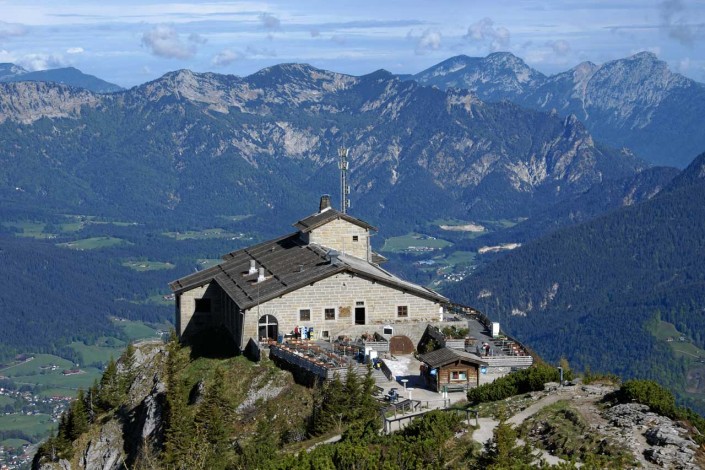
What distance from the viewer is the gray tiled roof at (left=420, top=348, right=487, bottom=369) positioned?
2393 inches

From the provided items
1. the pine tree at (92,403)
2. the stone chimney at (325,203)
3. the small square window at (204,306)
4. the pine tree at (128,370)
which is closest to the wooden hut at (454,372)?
the pine tree at (92,403)

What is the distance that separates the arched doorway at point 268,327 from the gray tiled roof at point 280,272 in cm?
109

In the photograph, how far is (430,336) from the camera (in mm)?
71500

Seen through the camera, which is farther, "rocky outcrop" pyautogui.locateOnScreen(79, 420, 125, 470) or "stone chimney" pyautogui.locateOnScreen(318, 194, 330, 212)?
"stone chimney" pyautogui.locateOnScreen(318, 194, 330, 212)

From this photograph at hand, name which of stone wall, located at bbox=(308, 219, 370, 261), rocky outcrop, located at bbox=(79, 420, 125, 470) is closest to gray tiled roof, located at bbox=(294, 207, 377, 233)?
stone wall, located at bbox=(308, 219, 370, 261)

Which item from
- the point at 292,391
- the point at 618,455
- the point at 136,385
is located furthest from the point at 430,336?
the point at 618,455

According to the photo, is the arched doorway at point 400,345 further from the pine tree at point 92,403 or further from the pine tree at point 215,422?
the pine tree at point 92,403

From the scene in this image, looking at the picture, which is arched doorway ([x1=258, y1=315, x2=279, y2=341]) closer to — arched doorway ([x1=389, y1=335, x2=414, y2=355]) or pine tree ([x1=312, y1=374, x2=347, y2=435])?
arched doorway ([x1=389, y1=335, x2=414, y2=355])

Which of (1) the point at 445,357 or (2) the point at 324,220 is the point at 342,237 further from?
(1) the point at 445,357

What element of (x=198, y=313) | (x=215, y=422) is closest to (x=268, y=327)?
(x=198, y=313)

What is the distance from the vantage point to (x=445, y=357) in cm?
6175

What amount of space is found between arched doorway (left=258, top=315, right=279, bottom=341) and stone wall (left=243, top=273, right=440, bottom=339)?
0.71 ft

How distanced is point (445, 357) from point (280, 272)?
18.7 m

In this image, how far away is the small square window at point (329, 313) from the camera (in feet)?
237
